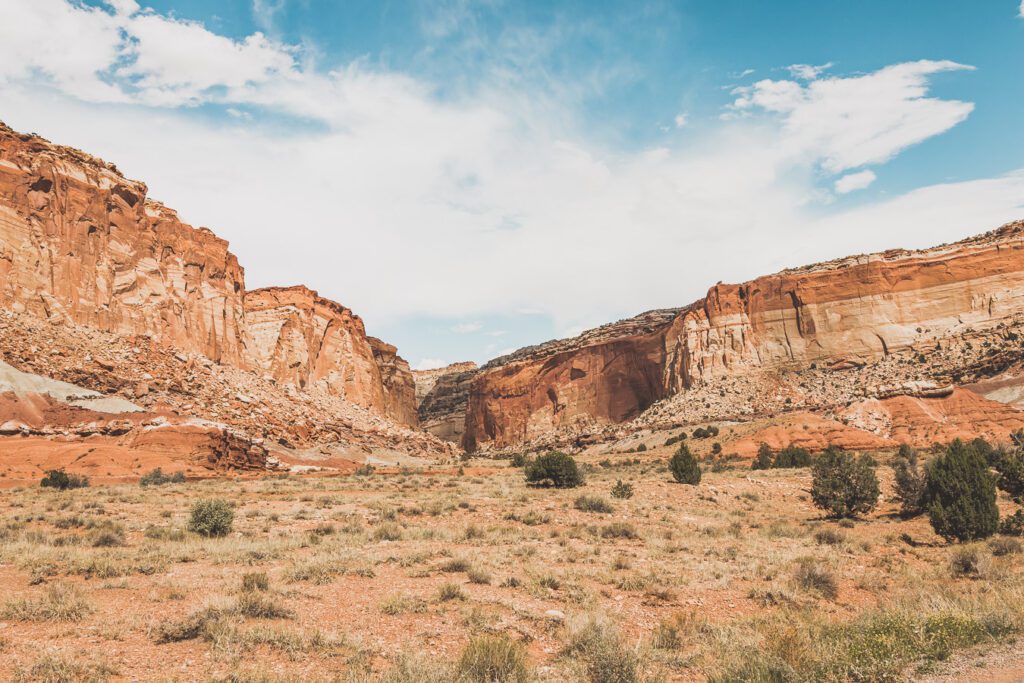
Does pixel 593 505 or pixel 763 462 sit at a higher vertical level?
pixel 593 505

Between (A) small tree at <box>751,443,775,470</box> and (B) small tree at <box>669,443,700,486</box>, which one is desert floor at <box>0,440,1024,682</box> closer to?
(B) small tree at <box>669,443,700,486</box>

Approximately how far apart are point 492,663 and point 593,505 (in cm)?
1251

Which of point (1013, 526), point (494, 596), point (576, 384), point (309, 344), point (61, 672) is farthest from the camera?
point (576, 384)

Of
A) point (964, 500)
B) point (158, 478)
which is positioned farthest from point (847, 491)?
point (158, 478)

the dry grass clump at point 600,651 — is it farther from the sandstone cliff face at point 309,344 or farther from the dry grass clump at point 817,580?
the sandstone cliff face at point 309,344

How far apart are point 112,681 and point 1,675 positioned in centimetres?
94

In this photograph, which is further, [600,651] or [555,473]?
[555,473]

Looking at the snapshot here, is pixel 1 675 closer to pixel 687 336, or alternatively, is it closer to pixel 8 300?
pixel 8 300

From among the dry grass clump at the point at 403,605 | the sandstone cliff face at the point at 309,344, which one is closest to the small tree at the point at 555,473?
the dry grass clump at the point at 403,605

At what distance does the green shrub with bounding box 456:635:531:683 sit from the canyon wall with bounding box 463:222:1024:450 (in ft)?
207

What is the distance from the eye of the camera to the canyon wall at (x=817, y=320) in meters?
57.8

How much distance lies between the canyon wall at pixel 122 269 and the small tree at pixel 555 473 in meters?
39.2

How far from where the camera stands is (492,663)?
5789 mm

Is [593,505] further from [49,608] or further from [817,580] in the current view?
[49,608]
